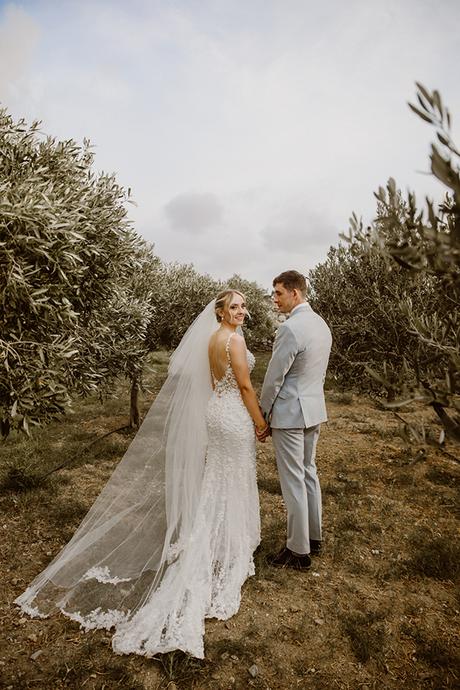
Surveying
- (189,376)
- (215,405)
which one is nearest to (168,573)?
(215,405)

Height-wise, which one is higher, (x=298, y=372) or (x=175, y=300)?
(x=175, y=300)

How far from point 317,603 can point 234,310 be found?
370 cm

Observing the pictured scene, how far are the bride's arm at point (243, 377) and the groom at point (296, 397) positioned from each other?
14cm

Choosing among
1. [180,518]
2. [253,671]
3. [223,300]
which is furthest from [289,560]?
[223,300]

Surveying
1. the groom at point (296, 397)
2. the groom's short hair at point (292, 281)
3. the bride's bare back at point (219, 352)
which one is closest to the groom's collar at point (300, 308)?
the groom at point (296, 397)

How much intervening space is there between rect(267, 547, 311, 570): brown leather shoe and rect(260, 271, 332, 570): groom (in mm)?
13

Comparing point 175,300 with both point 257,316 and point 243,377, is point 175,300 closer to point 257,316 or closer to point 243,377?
point 257,316

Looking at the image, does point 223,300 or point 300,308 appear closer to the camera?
point 300,308

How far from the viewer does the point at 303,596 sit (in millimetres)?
5094

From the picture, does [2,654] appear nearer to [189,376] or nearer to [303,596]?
[303,596]

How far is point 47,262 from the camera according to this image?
4863mm

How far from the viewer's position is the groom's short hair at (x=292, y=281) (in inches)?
216

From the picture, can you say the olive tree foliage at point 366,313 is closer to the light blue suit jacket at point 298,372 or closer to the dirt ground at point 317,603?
the dirt ground at point 317,603

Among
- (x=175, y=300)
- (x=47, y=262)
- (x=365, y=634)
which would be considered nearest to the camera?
(x=365, y=634)
